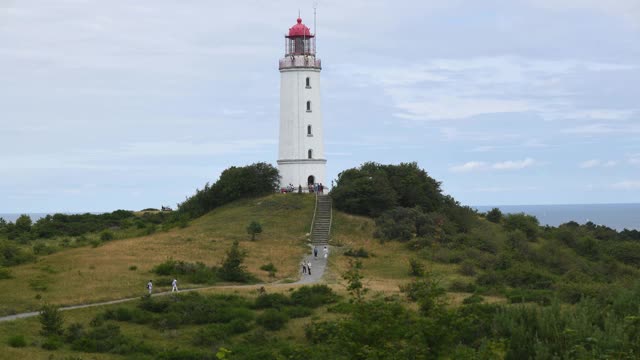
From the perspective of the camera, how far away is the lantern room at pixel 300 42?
6350cm

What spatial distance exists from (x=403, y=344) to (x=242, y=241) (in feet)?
96.5

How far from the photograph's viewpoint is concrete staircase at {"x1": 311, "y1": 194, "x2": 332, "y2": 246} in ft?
182

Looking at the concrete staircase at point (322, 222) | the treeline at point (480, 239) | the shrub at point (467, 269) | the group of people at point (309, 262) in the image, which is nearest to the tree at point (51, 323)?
the group of people at point (309, 262)

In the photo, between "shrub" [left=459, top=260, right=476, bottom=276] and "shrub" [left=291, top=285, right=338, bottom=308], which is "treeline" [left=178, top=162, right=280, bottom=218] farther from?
"shrub" [left=291, top=285, right=338, bottom=308]

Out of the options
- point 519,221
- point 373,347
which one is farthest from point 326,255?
point 373,347

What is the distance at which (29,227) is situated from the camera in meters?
68.1

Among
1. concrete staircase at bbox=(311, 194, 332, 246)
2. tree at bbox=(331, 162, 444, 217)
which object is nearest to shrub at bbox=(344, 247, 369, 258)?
concrete staircase at bbox=(311, 194, 332, 246)

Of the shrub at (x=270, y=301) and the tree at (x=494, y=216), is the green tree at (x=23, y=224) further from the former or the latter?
the tree at (x=494, y=216)

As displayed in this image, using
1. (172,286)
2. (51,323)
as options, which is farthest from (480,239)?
(51,323)

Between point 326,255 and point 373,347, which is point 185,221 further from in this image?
point 373,347

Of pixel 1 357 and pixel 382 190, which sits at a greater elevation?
pixel 382 190

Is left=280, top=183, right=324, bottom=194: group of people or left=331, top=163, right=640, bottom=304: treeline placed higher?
left=280, top=183, right=324, bottom=194: group of people

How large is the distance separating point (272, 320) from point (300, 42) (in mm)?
31370

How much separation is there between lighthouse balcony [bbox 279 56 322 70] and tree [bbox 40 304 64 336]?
107 feet
